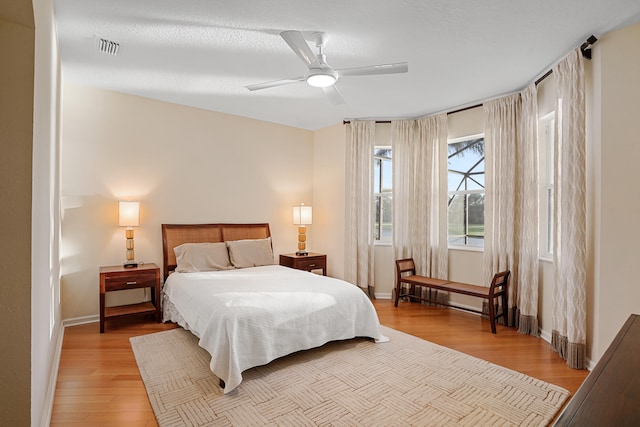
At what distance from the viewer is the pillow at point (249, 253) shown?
14.7 feet

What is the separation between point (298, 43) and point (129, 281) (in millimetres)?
3054

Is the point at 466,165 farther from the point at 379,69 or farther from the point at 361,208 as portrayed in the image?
the point at 379,69

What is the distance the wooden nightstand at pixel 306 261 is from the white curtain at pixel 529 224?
2.69m

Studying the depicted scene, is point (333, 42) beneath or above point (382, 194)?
above

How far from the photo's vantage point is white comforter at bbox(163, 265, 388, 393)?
253cm

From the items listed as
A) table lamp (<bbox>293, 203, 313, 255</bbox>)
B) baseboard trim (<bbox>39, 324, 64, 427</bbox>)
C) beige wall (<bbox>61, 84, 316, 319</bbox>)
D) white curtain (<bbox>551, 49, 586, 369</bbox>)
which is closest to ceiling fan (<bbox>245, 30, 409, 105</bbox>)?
white curtain (<bbox>551, 49, 586, 369</bbox>)

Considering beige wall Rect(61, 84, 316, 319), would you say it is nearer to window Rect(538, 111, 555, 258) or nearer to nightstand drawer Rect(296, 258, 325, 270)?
nightstand drawer Rect(296, 258, 325, 270)

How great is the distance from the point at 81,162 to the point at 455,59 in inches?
164

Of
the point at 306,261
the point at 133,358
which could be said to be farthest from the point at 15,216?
the point at 306,261

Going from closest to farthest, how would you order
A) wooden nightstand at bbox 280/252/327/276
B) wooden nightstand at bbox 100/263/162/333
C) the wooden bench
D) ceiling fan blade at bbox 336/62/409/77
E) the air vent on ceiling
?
ceiling fan blade at bbox 336/62/409/77, the air vent on ceiling, wooden nightstand at bbox 100/263/162/333, the wooden bench, wooden nightstand at bbox 280/252/327/276

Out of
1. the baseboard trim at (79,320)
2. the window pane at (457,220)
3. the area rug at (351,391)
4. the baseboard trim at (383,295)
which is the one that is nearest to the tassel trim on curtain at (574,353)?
the area rug at (351,391)

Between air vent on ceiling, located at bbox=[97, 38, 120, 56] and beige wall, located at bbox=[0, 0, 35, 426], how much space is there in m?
1.72

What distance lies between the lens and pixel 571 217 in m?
2.89

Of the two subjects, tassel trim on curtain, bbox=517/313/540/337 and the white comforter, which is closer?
the white comforter
